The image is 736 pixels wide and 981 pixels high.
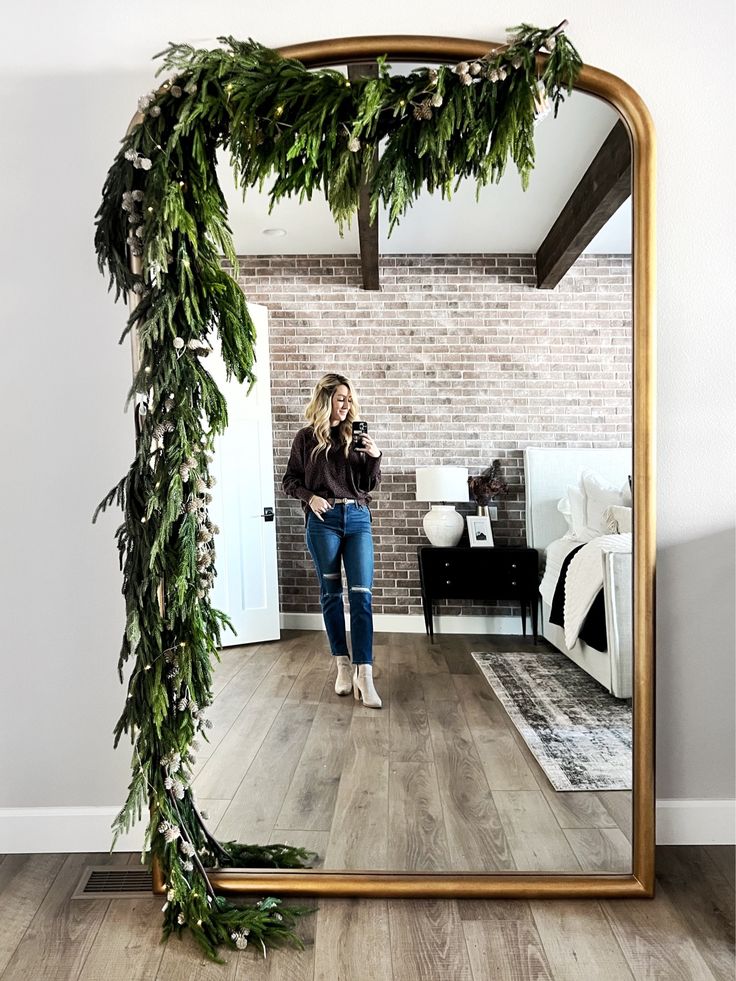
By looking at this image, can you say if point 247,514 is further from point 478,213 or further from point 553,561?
point 478,213

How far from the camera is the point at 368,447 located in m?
1.88

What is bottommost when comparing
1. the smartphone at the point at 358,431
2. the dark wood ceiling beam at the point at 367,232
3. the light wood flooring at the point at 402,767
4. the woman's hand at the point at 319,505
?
the light wood flooring at the point at 402,767

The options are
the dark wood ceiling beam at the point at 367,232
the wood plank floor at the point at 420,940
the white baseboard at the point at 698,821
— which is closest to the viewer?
the wood plank floor at the point at 420,940

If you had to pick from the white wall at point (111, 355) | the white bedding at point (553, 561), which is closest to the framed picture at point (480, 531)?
the white bedding at point (553, 561)

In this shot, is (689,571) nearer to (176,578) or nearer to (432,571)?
(432,571)

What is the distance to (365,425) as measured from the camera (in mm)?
1884

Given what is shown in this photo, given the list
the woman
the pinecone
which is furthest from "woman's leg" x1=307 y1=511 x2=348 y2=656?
the pinecone

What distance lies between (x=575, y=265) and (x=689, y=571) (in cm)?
87

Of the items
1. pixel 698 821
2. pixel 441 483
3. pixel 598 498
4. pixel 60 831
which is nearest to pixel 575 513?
pixel 598 498

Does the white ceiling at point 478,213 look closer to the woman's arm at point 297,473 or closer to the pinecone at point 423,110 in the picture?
the pinecone at point 423,110

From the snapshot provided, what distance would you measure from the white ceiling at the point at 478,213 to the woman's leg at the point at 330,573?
27.3 inches

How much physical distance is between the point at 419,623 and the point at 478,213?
1.03m

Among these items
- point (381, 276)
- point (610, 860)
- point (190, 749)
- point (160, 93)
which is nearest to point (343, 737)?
point (190, 749)

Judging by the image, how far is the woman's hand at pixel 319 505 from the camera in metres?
1.91
